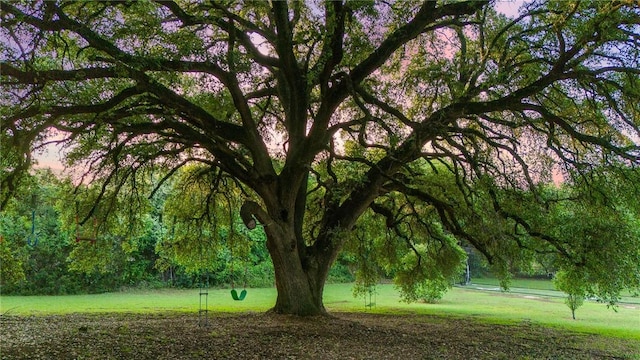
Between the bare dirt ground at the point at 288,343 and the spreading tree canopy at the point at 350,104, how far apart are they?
63.6 inches

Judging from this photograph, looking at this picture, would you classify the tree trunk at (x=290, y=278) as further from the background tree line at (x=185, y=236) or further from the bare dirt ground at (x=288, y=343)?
the background tree line at (x=185, y=236)

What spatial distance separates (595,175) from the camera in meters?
9.53

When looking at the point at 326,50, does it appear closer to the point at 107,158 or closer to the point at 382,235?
the point at 107,158

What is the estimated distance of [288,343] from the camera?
6680 millimetres

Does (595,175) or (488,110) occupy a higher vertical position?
(488,110)

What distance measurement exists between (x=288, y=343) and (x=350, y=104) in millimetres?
6640

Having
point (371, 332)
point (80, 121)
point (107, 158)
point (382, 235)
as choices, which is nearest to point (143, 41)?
point (80, 121)

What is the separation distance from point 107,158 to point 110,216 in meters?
2.79

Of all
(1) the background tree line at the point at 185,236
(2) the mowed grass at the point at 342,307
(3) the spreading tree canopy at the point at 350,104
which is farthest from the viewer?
(2) the mowed grass at the point at 342,307

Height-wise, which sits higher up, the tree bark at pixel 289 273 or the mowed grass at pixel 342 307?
the tree bark at pixel 289 273

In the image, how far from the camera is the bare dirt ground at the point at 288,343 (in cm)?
588

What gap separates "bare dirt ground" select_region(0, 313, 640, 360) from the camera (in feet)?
19.3

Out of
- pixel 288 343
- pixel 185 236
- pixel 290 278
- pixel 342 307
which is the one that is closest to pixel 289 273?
pixel 290 278

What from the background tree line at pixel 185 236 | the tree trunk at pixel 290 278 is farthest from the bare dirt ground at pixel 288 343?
the background tree line at pixel 185 236
